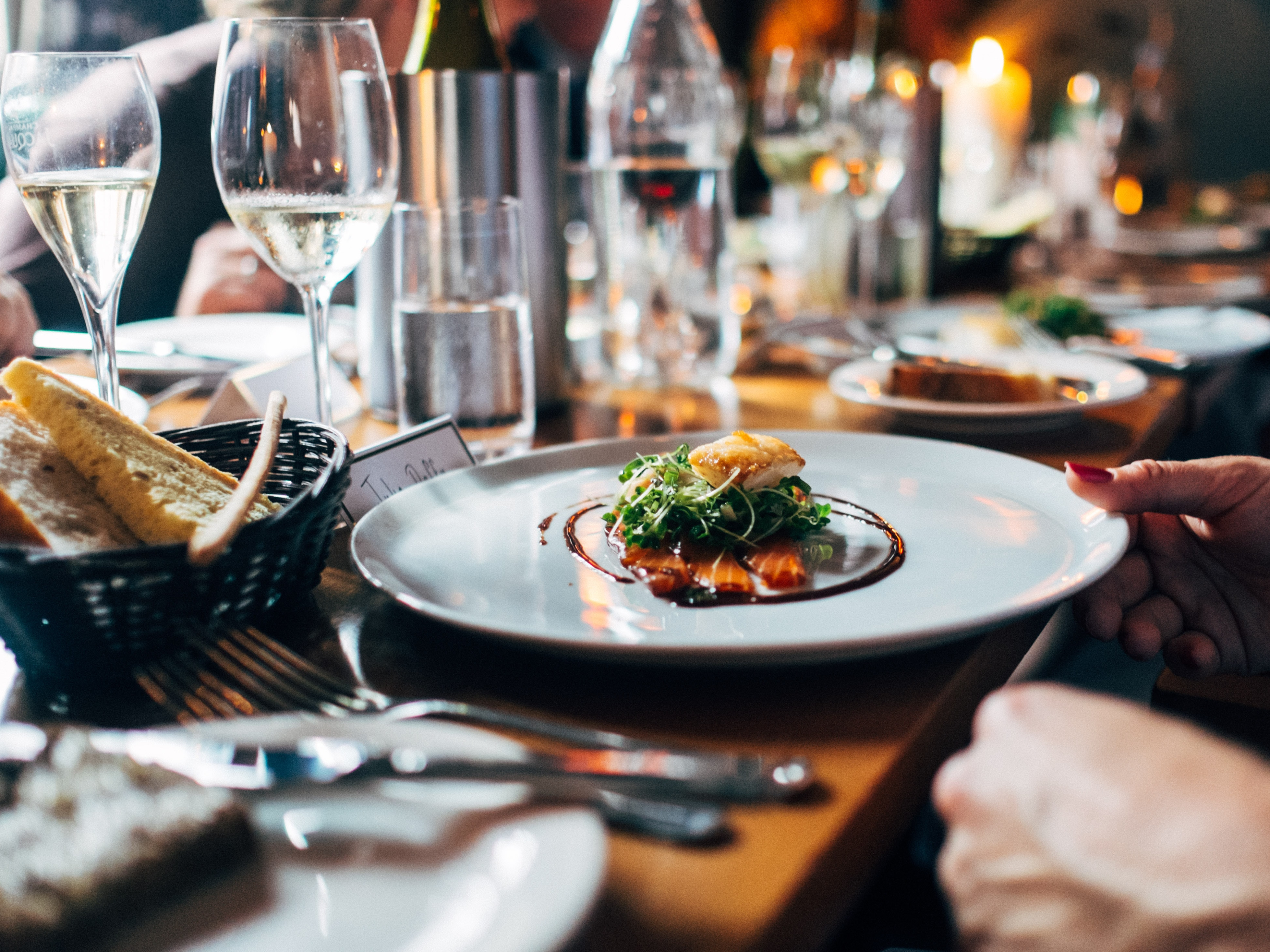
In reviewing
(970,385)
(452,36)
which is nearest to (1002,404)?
(970,385)

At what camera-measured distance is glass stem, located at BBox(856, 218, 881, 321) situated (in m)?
1.93

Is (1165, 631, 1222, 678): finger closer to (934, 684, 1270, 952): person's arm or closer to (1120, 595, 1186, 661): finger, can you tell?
(1120, 595, 1186, 661): finger

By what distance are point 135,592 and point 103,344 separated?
401 mm

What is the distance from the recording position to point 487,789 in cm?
37

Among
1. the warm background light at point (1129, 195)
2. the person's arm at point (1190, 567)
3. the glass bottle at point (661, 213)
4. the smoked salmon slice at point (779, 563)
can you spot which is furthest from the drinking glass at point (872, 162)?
the warm background light at point (1129, 195)

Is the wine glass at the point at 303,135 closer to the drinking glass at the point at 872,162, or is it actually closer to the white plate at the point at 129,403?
the white plate at the point at 129,403

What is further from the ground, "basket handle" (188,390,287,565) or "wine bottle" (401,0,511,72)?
"wine bottle" (401,0,511,72)

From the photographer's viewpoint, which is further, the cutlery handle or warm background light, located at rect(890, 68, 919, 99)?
warm background light, located at rect(890, 68, 919, 99)

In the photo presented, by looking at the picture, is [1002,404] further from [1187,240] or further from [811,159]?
[1187,240]

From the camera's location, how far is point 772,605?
58 centimetres

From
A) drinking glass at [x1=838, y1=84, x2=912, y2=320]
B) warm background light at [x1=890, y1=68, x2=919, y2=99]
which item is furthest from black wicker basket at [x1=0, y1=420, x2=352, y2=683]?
warm background light at [x1=890, y1=68, x2=919, y2=99]

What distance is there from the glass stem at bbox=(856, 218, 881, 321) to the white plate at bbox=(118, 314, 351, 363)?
0.98 meters

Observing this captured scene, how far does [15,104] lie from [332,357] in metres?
0.64

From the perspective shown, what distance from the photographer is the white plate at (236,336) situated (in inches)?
47.9
